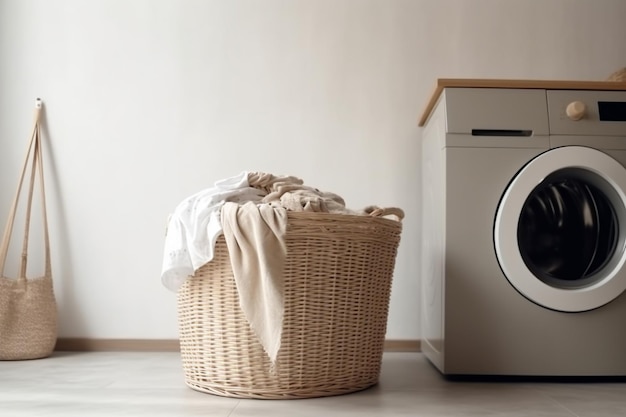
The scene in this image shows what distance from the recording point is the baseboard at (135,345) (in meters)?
2.55

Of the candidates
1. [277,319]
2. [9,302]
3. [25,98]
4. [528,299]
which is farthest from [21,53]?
[528,299]

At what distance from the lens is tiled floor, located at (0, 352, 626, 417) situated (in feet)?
4.91

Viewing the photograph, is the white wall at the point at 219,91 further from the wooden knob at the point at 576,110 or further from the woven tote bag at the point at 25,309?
the wooden knob at the point at 576,110

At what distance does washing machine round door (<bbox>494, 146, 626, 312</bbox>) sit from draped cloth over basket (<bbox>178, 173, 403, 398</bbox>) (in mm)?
443

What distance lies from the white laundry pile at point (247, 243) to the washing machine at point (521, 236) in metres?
0.52

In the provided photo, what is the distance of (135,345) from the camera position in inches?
101

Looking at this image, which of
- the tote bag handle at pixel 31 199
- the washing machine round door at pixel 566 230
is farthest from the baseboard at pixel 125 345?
the washing machine round door at pixel 566 230

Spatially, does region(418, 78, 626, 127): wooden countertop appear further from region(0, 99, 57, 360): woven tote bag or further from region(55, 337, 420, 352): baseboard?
region(0, 99, 57, 360): woven tote bag

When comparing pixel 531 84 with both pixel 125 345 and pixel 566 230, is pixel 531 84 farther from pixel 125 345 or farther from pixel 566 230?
pixel 125 345

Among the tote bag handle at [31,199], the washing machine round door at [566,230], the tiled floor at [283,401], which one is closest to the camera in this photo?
the tiled floor at [283,401]

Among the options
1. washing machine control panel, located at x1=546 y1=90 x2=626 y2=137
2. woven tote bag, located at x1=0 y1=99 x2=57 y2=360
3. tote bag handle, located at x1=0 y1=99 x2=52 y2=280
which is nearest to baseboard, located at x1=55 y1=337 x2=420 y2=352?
woven tote bag, located at x1=0 y1=99 x2=57 y2=360

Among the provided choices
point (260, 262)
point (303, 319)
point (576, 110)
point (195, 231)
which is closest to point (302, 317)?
point (303, 319)

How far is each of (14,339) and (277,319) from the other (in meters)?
1.28

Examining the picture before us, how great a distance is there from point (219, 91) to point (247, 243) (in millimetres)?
1221
